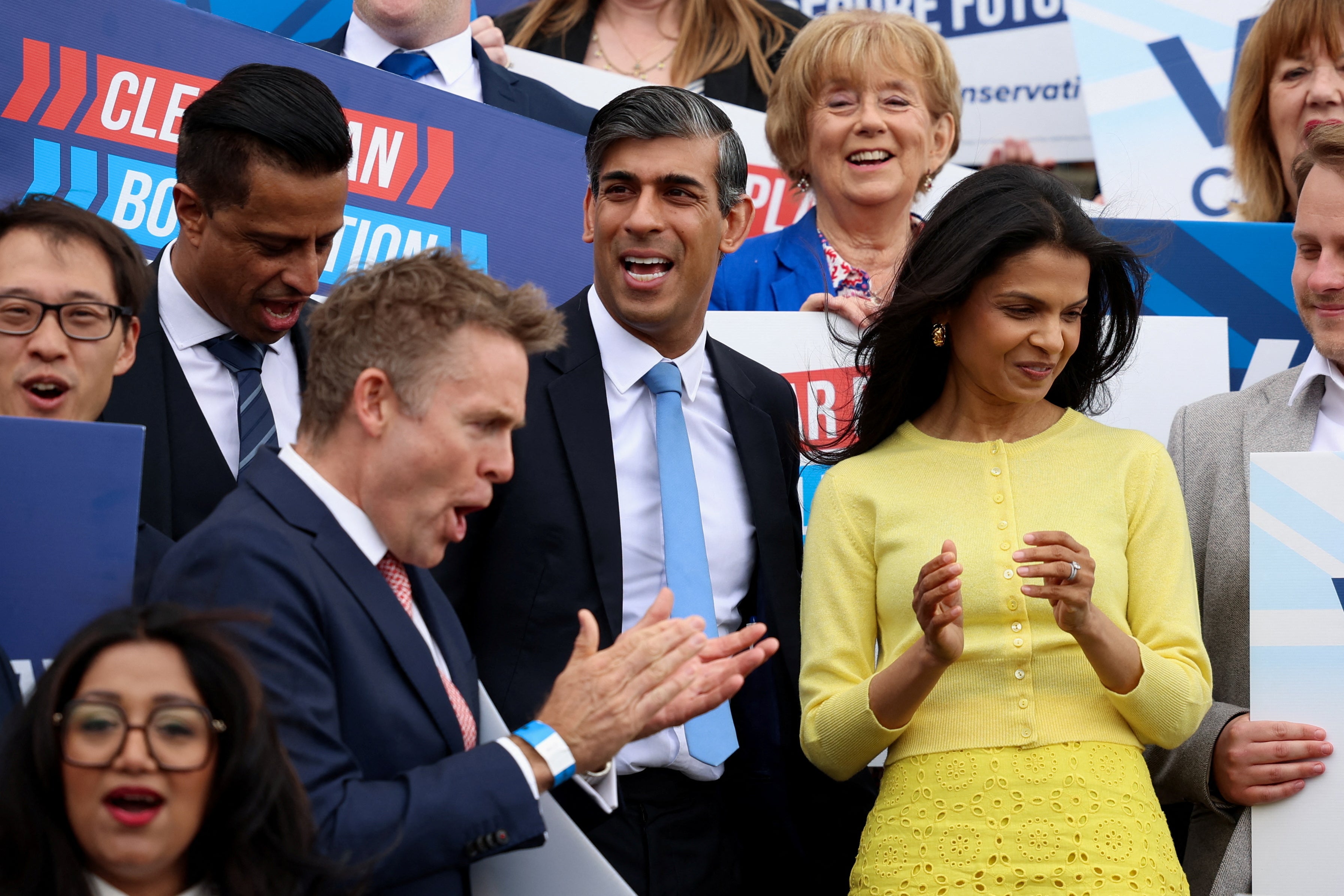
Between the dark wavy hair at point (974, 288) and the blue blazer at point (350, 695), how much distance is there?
1360 millimetres

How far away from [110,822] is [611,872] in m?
0.93

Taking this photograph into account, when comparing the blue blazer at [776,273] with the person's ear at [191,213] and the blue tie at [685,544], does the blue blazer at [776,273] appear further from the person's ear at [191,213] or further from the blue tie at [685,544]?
the person's ear at [191,213]

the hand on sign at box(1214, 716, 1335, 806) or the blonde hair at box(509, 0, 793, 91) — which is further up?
the blonde hair at box(509, 0, 793, 91)

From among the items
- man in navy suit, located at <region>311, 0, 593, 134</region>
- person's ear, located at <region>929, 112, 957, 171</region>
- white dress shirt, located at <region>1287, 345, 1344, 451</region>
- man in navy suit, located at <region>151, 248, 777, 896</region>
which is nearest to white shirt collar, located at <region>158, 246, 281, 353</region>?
man in navy suit, located at <region>151, 248, 777, 896</region>

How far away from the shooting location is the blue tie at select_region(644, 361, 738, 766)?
139 inches

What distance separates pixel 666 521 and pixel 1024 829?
1.13 m

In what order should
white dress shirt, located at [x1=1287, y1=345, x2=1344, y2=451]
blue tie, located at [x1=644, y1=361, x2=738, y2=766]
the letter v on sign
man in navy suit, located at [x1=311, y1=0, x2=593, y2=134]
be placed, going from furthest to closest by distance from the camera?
the letter v on sign, man in navy suit, located at [x1=311, y1=0, x2=593, y2=134], white dress shirt, located at [x1=1287, y1=345, x2=1344, y2=451], blue tie, located at [x1=644, y1=361, x2=738, y2=766]

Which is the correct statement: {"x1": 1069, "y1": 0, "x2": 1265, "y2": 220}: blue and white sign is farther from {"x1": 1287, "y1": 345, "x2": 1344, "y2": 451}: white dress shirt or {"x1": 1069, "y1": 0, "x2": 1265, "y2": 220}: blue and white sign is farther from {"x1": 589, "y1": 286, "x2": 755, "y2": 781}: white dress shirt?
{"x1": 589, "y1": 286, "x2": 755, "y2": 781}: white dress shirt

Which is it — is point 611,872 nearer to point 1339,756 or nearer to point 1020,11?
point 1339,756

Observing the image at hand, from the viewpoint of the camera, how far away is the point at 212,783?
7.29 feet

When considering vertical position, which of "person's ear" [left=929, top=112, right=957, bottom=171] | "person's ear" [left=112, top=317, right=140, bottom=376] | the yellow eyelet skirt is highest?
"person's ear" [left=929, top=112, right=957, bottom=171]

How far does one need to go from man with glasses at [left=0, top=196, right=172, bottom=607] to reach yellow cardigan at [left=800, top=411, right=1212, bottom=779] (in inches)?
54.6

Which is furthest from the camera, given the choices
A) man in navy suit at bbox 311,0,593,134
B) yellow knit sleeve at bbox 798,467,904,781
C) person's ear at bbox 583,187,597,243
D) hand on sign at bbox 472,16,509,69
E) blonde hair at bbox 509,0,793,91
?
blonde hair at bbox 509,0,793,91

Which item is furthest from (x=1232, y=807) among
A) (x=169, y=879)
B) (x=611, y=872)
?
(x=169, y=879)
